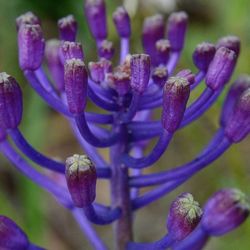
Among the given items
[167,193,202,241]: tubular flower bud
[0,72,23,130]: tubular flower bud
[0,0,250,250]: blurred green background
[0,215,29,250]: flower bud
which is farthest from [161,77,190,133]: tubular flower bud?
[0,0,250,250]: blurred green background

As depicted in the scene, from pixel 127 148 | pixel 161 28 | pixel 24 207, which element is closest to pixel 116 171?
pixel 127 148

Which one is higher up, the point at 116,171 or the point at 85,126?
the point at 85,126

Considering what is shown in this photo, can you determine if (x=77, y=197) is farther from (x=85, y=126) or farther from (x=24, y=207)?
(x=24, y=207)

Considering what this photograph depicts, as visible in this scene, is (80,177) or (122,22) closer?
(80,177)

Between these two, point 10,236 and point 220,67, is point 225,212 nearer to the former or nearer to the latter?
point 220,67

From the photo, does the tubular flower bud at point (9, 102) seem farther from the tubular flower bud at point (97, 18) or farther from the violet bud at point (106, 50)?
the tubular flower bud at point (97, 18)

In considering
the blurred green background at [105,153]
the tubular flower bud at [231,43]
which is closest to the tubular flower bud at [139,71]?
the tubular flower bud at [231,43]

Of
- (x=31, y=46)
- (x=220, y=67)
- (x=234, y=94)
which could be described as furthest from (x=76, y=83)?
(x=234, y=94)
